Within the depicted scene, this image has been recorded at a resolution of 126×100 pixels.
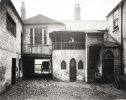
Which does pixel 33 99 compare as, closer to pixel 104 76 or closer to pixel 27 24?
pixel 104 76

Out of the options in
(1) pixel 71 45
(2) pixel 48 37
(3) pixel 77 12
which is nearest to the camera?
(1) pixel 71 45

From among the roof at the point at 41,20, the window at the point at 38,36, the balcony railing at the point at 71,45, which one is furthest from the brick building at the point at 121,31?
the window at the point at 38,36

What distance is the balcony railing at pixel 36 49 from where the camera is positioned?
18.9 m

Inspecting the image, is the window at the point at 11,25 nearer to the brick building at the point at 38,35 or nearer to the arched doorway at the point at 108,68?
the brick building at the point at 38,35

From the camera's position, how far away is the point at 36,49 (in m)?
19.2

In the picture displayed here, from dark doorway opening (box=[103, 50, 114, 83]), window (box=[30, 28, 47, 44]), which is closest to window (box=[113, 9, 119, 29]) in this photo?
dark doorway opening (box=[103, 50, 114, 83])

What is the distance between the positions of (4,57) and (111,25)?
45.7 feet

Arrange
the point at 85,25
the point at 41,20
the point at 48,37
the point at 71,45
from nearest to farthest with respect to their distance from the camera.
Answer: the point at 71,45 < the point at 48,37 < the point at 41,20 < the point at 85,25

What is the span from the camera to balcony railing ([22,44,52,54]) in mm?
18875

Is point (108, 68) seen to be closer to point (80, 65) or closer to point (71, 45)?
point (80, 65)

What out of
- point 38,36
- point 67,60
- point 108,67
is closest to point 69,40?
point 67,60

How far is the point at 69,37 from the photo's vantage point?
651 inches

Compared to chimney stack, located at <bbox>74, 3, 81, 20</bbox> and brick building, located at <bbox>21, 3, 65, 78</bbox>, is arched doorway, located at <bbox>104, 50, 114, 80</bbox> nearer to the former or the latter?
brick building, located at <bbox>21, 3, 65, 78</bbox>

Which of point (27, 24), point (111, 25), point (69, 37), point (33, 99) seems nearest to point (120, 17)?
point (111, 25)
